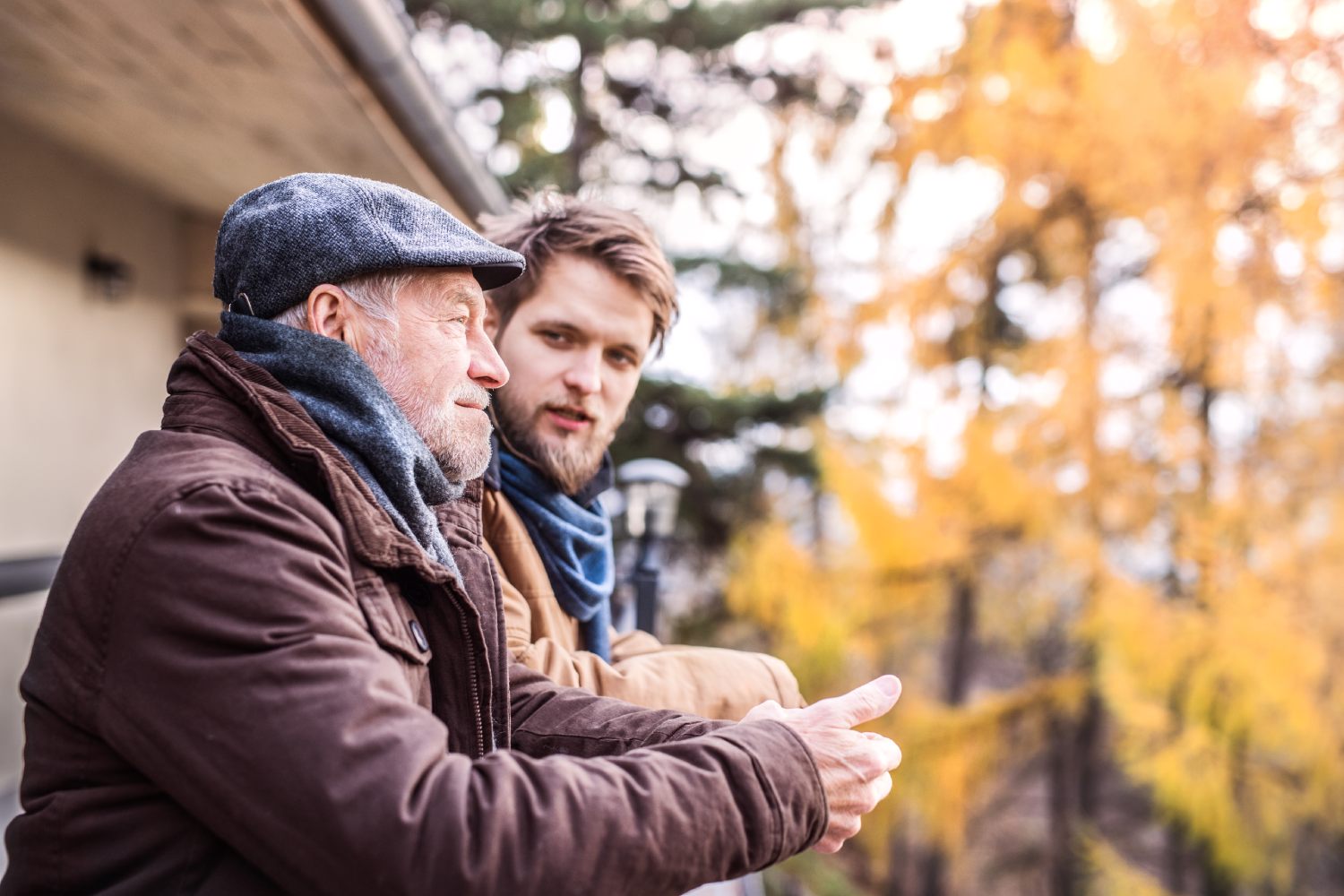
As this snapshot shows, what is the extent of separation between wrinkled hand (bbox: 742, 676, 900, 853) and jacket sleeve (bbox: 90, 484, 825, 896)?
17cm

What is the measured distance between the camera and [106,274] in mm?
5445

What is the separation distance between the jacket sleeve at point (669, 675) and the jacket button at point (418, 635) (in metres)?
0.39

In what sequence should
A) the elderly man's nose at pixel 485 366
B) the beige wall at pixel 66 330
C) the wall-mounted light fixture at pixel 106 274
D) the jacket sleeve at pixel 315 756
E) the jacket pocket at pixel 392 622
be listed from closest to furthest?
1. the jacket sleeve at pixel 315 756
2. the jacket pocket at pixel 392 622
3. the elderly man's nose at pixel 485 366
4. the beige wall at pixel 66 330
5. the wall-mounted light fixture at pixel 106 274

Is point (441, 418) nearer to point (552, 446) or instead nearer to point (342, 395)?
point (342, 395)

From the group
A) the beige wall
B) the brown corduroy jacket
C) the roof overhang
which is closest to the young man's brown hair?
the brown corduroy jacket

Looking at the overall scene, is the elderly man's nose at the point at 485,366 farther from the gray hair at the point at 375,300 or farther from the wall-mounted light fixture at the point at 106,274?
the wall-mounted light fixture at the point at 106,274

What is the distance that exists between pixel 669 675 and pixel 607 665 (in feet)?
0.37

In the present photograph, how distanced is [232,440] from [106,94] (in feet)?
12.0

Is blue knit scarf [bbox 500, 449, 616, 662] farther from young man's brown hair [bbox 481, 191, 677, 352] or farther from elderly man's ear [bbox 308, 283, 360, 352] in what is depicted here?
elderly man's ear [bbox 308, 283, 360, 352]

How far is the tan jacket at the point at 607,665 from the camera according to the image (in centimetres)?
157

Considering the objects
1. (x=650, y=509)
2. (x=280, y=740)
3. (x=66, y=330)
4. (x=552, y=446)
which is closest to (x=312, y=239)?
(x=280, y=740)

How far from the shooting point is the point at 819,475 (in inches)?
351

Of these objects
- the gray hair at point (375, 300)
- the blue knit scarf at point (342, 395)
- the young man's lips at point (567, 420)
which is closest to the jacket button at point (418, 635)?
the blue knit scarf at point (342, 395)

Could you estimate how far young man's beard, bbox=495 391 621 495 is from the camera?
1762 mm
